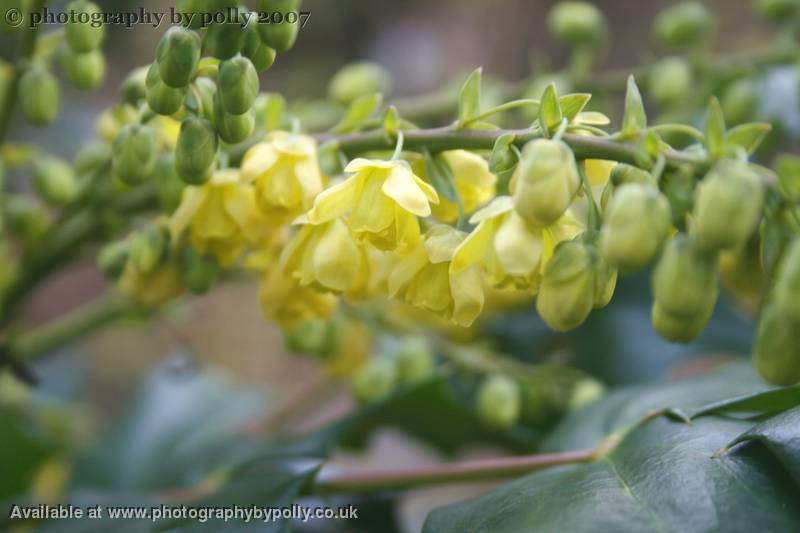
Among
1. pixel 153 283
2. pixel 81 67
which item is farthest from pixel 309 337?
pixel 81 67

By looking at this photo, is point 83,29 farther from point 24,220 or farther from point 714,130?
point 714,130

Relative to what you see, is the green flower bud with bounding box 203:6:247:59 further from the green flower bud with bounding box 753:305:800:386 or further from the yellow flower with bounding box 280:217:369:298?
the green flower bud with bounding box 753:305:800:386

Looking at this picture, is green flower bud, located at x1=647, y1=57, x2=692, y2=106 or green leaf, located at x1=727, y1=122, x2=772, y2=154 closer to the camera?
green leaf, located at x1=727, y1=122, x2=772, y2=154

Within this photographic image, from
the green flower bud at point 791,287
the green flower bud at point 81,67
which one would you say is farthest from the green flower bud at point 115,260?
the green flower bud at point 791,287

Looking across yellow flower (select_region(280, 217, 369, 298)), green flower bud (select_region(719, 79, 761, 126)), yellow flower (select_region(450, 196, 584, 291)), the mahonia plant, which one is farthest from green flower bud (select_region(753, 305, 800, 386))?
green flower bud (select_region(719, 79, 761, 126))

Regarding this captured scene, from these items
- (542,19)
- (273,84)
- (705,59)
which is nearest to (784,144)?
(705,59)

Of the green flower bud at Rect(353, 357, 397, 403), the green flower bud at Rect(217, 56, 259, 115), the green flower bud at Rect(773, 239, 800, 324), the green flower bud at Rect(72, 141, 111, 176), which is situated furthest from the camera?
the green flower bud at Rect(353, 357, 397, 403)

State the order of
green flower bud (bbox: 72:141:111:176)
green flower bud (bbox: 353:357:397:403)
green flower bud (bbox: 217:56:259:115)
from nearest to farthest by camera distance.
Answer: green flower bud (bbox: 217:56:259:115)
green flower bud (bbox: 72:141:111:176)
green flower bud (bbox: 353:357:397:403)
